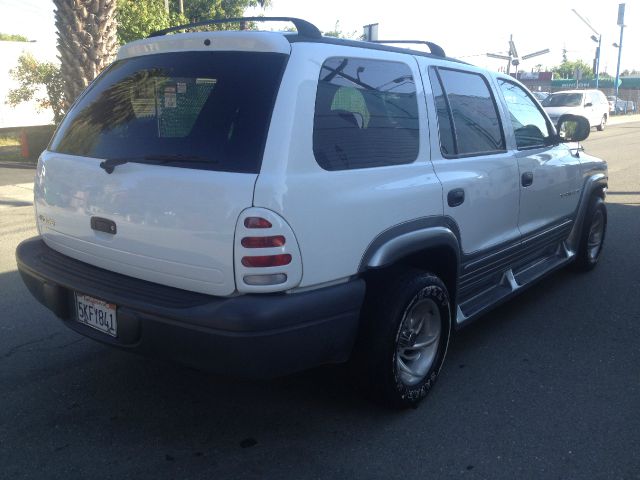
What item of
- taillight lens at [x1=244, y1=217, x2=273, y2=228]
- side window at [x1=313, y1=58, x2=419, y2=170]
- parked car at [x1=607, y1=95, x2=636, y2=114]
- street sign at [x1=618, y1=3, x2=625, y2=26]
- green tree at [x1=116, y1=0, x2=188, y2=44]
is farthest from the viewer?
parked car at [x1=607, y1=95, x2=636, y2=114]

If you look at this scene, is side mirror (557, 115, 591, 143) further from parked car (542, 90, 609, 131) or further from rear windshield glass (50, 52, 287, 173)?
parked car (542, 90, 609, 131)

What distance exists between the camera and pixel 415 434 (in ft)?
10.0

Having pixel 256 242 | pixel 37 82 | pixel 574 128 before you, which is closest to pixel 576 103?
pixel 37 82

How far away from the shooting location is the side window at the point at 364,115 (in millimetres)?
2754

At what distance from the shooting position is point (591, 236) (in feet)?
18.9

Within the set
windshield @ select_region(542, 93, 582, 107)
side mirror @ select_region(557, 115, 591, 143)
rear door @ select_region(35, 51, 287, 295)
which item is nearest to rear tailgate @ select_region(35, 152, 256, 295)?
rear door @ select_region(35, 51, 287, 295)

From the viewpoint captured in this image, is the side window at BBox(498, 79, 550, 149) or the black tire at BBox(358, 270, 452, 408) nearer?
the black tire at BBox(358, 270, 452, 408)

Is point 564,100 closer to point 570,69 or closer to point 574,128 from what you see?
point 574,128

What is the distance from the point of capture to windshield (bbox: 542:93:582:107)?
23625 mm

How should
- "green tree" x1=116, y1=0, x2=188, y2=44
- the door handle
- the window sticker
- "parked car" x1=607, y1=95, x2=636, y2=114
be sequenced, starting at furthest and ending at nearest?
1. "parked car" x1=607, y1=95, x2=636, y2=114
2. "green tree" x1=116, y1=0, x2=188, y2=44
3. the door handle
4. the window sticker

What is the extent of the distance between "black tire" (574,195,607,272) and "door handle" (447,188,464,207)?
8.37 feet

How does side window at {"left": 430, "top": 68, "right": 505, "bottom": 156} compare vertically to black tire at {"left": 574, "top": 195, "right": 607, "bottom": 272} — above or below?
above

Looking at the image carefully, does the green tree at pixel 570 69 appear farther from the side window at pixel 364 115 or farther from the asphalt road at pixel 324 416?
the side window at pixel 364 115

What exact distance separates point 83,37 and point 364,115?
10.9 metres
